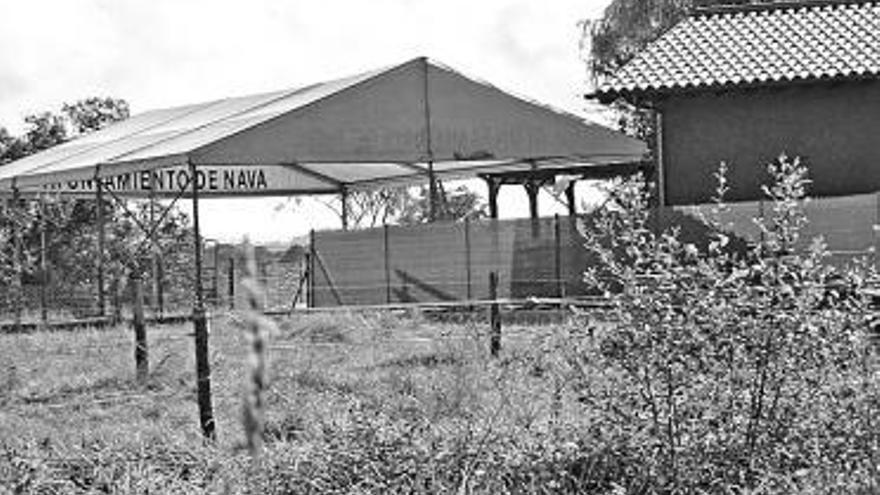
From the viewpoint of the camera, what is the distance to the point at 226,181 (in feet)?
92.9

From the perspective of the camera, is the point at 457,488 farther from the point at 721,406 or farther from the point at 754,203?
the point at 754,203

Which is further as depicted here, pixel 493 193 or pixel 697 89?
pixel 493 193

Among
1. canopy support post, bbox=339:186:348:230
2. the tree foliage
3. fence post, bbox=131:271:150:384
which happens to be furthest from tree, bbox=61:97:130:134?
fence post, bbox=131:271:150:384

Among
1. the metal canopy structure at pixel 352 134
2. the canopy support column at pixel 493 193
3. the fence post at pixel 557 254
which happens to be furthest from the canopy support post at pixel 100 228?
the canopy support column at pixel 493 193

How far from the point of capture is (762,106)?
24312 millimetres

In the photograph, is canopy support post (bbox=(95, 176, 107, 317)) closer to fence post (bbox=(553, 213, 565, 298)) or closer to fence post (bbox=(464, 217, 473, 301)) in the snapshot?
fence post (bbox=(464, 217, 473, 301))

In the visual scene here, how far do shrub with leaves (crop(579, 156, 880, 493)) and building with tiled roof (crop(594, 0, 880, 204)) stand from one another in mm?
18418

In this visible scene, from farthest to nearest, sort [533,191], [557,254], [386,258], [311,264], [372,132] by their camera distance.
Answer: [533,191]
[311,264]
[386,258]
[557,254]
[372,132]

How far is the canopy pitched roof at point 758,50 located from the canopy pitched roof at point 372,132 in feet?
13.0

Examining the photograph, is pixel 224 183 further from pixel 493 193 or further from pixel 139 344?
pixel 139 344

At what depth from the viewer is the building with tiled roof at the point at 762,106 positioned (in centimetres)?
2389

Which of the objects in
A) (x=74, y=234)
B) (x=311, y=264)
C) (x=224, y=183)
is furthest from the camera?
(x=74, y=234)

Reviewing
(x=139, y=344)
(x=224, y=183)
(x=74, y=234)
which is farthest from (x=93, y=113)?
(x=139, y=344)

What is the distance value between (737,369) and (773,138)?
18839mm
